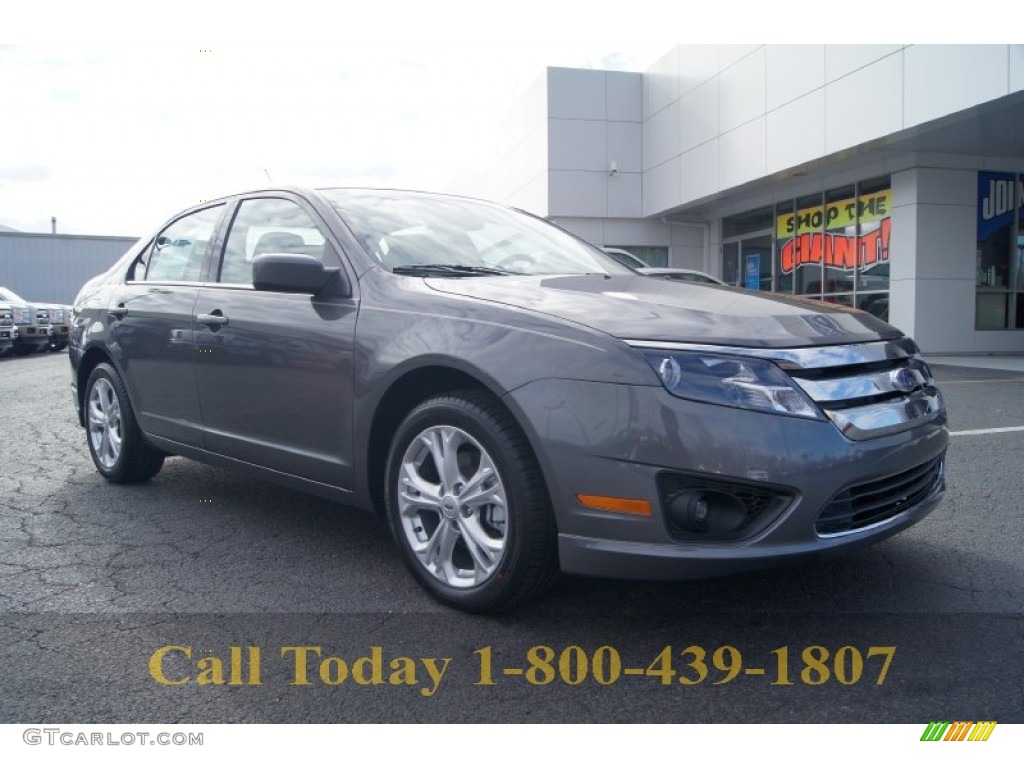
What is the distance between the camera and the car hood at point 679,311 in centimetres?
267

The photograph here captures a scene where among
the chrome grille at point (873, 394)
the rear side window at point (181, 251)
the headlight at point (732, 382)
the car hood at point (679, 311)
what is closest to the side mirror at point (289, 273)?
the car hood at point (679, 311)

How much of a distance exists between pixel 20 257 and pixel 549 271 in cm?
3293

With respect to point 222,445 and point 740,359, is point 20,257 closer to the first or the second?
point 222,445

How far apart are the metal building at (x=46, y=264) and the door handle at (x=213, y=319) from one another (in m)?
29.9

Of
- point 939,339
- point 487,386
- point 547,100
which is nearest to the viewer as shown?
point 487,386

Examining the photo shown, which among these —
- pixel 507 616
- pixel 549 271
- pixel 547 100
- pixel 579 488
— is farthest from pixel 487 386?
pixel 547 100

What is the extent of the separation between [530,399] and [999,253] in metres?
14.7

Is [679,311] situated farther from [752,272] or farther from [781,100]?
[752,272]

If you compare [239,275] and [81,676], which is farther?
[239,275]

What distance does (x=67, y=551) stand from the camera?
3.78 meters

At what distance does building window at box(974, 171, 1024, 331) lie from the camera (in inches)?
570

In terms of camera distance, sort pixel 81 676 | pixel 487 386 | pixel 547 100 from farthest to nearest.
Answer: pixel 547 100 < pixel 487 386 < pixel 81 676

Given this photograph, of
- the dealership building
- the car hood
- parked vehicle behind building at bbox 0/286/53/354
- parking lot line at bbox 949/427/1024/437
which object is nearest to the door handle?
the car hood
